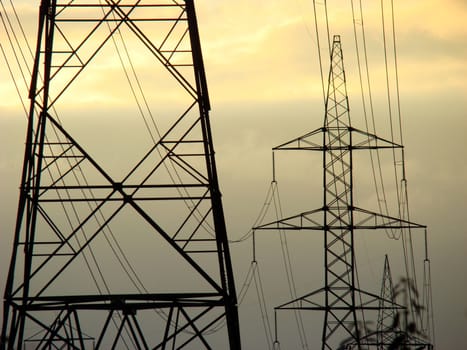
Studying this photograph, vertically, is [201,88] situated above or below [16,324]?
above

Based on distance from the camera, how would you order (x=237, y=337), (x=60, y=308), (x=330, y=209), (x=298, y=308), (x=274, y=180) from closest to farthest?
(x=60, y=308)
(x=237, y=337)
(x=298, y=308)
(x=330, y=209)
(x=274, y=180)

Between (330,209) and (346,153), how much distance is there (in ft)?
7.48

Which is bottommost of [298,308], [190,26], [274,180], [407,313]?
[298,308]

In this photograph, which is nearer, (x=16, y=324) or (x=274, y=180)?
(x=16, y=324)

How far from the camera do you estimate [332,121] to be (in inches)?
1367

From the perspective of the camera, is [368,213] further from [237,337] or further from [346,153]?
[237,337]

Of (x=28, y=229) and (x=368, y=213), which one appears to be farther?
(x=368, y=213)

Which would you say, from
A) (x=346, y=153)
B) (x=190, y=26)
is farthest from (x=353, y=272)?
(x=190, y=26)

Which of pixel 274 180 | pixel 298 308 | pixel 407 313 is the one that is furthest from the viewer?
pixel 274 180

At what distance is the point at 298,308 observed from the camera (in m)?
31.1

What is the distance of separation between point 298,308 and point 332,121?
24.7 feet

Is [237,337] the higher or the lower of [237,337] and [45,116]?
the lower

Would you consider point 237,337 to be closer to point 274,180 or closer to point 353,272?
point 353,272

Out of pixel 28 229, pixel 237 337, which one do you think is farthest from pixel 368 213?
pixel 28 229
